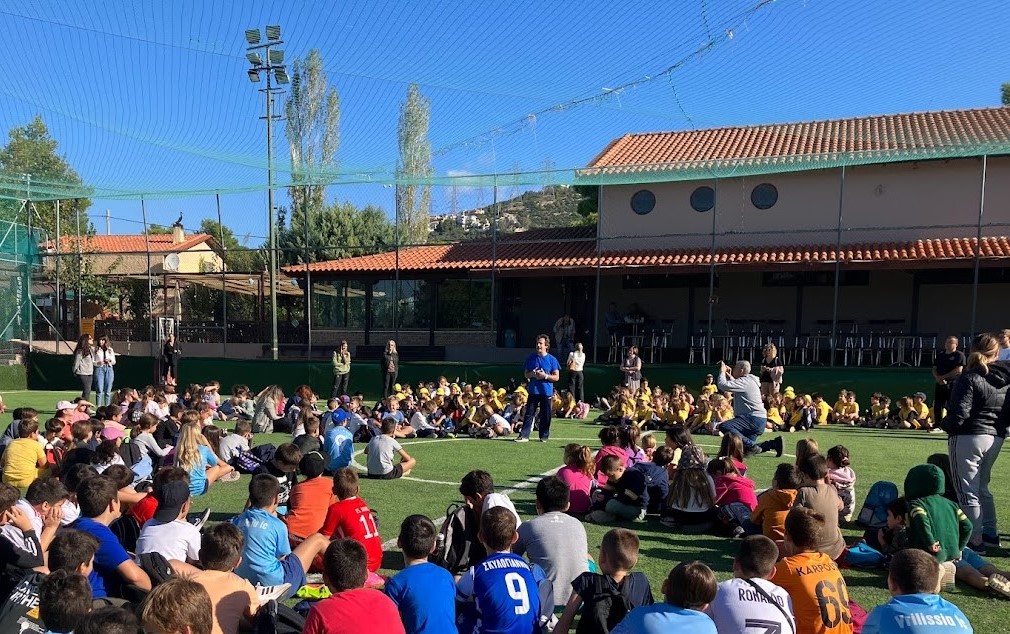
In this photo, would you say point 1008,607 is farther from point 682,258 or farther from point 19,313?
point 19,313

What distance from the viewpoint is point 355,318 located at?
97.5 ft

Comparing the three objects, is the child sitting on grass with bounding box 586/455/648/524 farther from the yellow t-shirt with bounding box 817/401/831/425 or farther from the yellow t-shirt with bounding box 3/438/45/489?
the yellow t-shirt with bounding box 817/401/831/425

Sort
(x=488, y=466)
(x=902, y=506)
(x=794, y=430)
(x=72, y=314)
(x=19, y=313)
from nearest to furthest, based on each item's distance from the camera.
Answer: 1. (x=902, y=506)
2. (x=488, y=466)
3. (x=794, y=430)
4. (x=19, y=313)
5. (x=72, y=314)

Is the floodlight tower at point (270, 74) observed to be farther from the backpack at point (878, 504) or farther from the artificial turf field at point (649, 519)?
the backpack at point (878, 504)

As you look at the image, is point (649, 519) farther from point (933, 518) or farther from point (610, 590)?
point (610, 590)

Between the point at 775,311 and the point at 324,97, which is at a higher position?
the point at 324,97

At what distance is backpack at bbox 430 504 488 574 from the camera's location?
5.67 meters

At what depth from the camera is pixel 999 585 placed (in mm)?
5504

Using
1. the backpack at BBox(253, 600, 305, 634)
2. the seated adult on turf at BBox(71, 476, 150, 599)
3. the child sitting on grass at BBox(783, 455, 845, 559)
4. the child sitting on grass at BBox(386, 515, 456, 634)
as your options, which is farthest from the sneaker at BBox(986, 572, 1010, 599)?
the seated adult on turf at BBox(71, 476, 150, 599)

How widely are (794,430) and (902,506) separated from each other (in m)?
10.4

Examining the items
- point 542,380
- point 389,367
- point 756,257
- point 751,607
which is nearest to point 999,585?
point 751,607

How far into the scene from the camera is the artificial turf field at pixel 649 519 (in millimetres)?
6039

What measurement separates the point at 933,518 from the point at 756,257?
56.8 feet

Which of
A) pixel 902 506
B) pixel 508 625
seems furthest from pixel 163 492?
pixel 902 506
